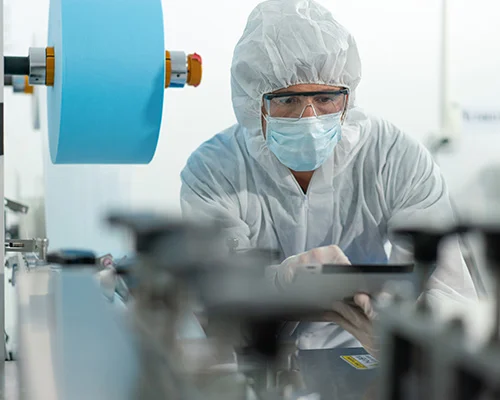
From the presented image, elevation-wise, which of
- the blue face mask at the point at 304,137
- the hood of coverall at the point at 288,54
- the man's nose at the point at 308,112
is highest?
the hood of coverall at the point at 288,54

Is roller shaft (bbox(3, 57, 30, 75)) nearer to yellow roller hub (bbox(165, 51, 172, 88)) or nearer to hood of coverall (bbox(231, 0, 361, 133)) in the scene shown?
yellow roller hub (bbox(165, 51, 172, 88))

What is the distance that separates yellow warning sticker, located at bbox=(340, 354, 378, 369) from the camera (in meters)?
1.07

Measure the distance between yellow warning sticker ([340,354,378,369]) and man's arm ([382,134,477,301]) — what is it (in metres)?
0.61

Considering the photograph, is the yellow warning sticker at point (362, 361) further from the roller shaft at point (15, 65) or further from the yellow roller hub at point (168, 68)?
the roller shaft at point (15, 65)

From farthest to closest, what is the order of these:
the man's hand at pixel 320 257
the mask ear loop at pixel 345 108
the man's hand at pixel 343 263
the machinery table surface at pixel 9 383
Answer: the mask ear loop at pixel 345 108, the man's hand at pixel 320 257, the man's hand at pixel 343 263, the machinery table surface at pixel 9 383

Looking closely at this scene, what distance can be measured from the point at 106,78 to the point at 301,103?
865mm

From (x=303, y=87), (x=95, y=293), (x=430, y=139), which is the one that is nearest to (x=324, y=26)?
(x=303, y=87)

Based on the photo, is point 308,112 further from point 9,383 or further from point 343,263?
point 9,383

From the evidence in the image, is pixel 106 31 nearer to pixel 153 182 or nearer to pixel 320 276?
pixel 320 276

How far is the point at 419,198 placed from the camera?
180cm

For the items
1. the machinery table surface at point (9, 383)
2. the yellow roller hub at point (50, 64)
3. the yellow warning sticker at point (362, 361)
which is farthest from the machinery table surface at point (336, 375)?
the yellow roller hub at point (50, 64)

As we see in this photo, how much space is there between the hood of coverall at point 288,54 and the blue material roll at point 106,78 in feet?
2.38

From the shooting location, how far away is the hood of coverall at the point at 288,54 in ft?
5.79

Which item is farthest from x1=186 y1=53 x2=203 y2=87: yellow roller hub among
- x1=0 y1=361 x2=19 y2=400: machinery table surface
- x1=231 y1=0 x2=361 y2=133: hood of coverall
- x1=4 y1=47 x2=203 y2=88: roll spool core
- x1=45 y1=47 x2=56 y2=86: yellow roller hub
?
x1=231 y1=0 x2=361 y2=133: hood of coverall
